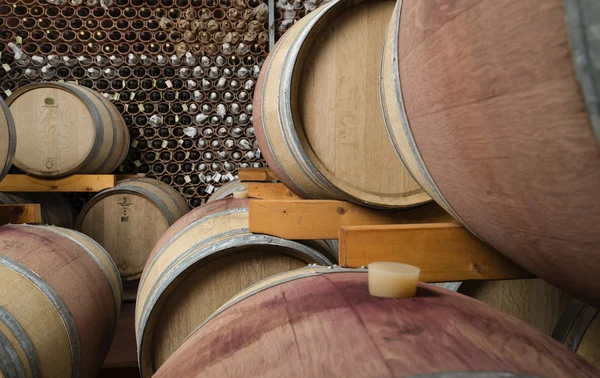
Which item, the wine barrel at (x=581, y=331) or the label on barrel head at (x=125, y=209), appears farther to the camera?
the label on barrel head at (x=125, y=209)

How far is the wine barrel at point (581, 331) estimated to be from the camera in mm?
901

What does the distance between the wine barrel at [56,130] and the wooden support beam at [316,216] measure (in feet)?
8.98

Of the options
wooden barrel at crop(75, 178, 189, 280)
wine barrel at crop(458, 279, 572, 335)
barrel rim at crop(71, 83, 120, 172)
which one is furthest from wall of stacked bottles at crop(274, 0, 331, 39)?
wine barrel at crop(458, 279, 572, 335)

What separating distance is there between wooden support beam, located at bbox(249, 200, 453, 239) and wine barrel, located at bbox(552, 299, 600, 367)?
0.67m

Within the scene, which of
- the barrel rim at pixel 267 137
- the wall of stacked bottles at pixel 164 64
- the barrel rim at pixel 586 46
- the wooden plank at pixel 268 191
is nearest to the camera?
the barrel rim at pixel 586 46

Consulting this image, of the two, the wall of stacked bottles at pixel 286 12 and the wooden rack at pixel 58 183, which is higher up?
the wall of stacked bottles at pixel 286 12

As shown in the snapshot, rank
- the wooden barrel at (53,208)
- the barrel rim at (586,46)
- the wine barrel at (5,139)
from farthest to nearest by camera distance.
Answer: the wooden barrel at (53,208) → the wine barrel at (5,139) → the barrel rim at (586,46)

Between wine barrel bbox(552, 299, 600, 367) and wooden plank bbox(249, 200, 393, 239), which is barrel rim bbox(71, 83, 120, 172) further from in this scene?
wine barrel bbox(552, 299, 600, 367)

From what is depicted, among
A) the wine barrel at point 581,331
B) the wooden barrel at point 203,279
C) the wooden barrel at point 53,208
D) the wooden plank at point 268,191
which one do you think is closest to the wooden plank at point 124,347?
the wooden barrel at point 53,208

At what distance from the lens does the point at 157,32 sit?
4691mm

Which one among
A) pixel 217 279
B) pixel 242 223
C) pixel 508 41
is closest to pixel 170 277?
pixel 217 279

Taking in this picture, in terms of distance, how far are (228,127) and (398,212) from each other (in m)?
3.31

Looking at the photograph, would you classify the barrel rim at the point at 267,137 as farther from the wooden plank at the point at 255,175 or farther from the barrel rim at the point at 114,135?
the barrel rim at the point at 114,135

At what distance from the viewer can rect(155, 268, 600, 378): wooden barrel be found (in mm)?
522
